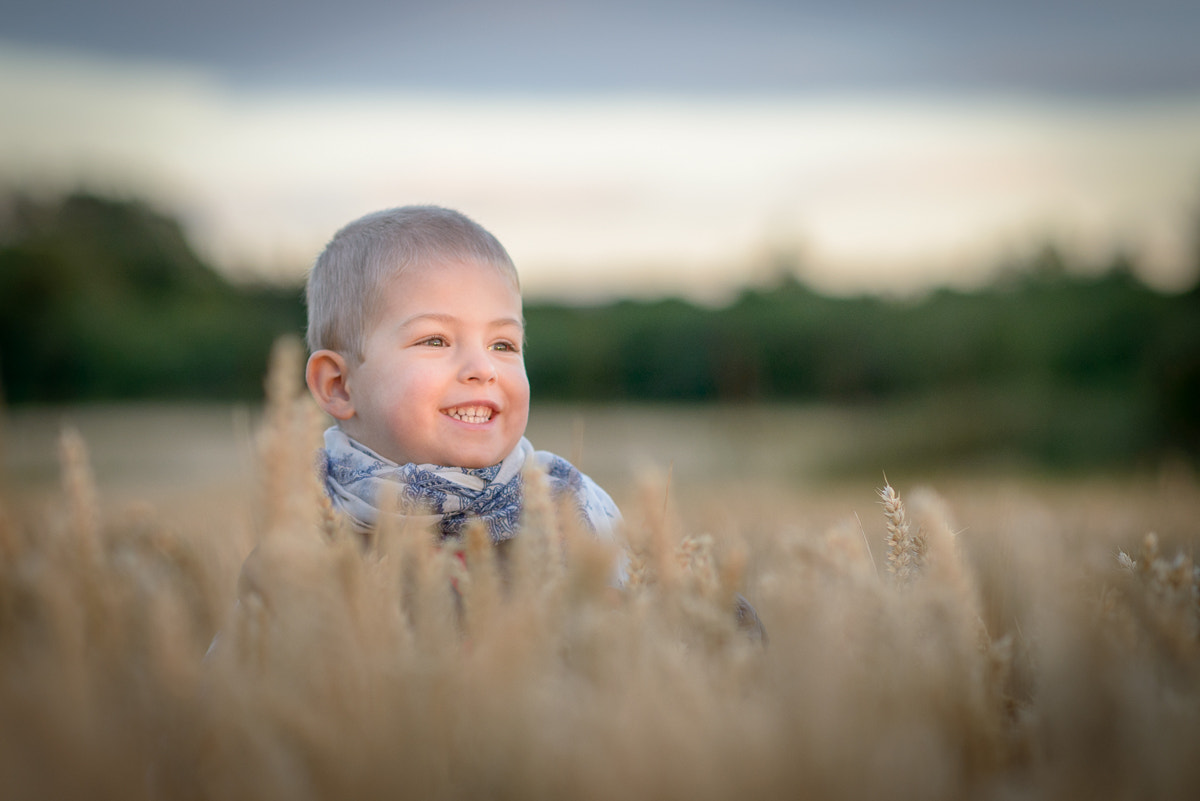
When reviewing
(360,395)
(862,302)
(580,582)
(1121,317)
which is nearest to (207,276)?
(862,302)

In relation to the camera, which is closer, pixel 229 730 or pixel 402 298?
pixel 229 730

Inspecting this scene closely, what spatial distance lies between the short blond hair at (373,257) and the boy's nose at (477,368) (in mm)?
239

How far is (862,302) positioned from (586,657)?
52.3ft

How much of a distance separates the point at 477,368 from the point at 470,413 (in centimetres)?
11

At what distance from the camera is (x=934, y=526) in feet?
3.22

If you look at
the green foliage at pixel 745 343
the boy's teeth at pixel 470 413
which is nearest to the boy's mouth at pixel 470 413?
the boy's teeth at pixel 470 413

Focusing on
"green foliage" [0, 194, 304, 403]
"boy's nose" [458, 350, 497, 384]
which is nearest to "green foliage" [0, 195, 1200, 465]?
"green foliage" [0, 194, 304, 403]

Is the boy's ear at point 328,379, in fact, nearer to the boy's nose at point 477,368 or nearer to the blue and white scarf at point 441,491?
the blue and white scarf at point 441,491

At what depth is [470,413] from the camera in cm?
194

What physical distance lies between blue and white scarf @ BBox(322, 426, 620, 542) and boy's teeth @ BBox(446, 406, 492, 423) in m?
0.11

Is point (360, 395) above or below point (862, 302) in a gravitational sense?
below

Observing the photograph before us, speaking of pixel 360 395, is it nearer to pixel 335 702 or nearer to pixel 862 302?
pixel 335 702

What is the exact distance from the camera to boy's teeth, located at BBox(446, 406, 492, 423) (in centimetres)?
193

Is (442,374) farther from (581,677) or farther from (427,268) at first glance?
(581,677)
